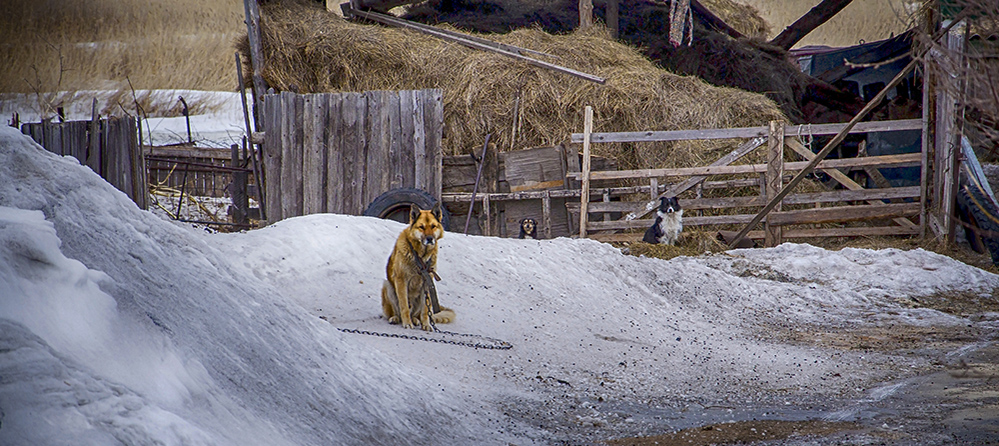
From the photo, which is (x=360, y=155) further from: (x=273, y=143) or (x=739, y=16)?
(x=739, y=16)

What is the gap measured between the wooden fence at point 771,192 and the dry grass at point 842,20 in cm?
1238

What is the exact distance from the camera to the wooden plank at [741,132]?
1207 centimetres

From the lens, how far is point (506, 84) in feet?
46.3

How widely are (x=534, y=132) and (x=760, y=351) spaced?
7806mm

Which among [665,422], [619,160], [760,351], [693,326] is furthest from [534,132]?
[665,422]

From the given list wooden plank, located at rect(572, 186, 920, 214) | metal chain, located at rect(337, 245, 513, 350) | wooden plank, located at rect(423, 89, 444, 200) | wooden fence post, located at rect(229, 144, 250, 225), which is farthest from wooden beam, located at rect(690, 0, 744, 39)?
metal chain, located at rect(337, 245, 513, 350)

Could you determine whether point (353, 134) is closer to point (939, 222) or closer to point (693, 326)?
point (693, 326)

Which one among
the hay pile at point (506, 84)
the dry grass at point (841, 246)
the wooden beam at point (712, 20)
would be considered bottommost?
the dry grass at point (841, 246)

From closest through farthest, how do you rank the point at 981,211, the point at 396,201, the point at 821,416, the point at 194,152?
the point at 821,416 → the point at 981,211 → the point at 396,201 → the point at 194,152

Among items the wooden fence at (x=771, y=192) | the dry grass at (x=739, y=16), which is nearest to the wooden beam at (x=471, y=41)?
the wooden fence at (x=771, y=192)

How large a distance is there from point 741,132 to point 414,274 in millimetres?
7779

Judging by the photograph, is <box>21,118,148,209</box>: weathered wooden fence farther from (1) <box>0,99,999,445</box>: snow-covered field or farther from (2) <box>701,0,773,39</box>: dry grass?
(2) <box>701,0,773,39</box>: dry grass

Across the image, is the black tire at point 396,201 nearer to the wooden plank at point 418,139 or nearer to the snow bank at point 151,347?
the wooden plank at point 418,139

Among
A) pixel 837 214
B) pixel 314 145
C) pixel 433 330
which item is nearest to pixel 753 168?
pixel 837 214
